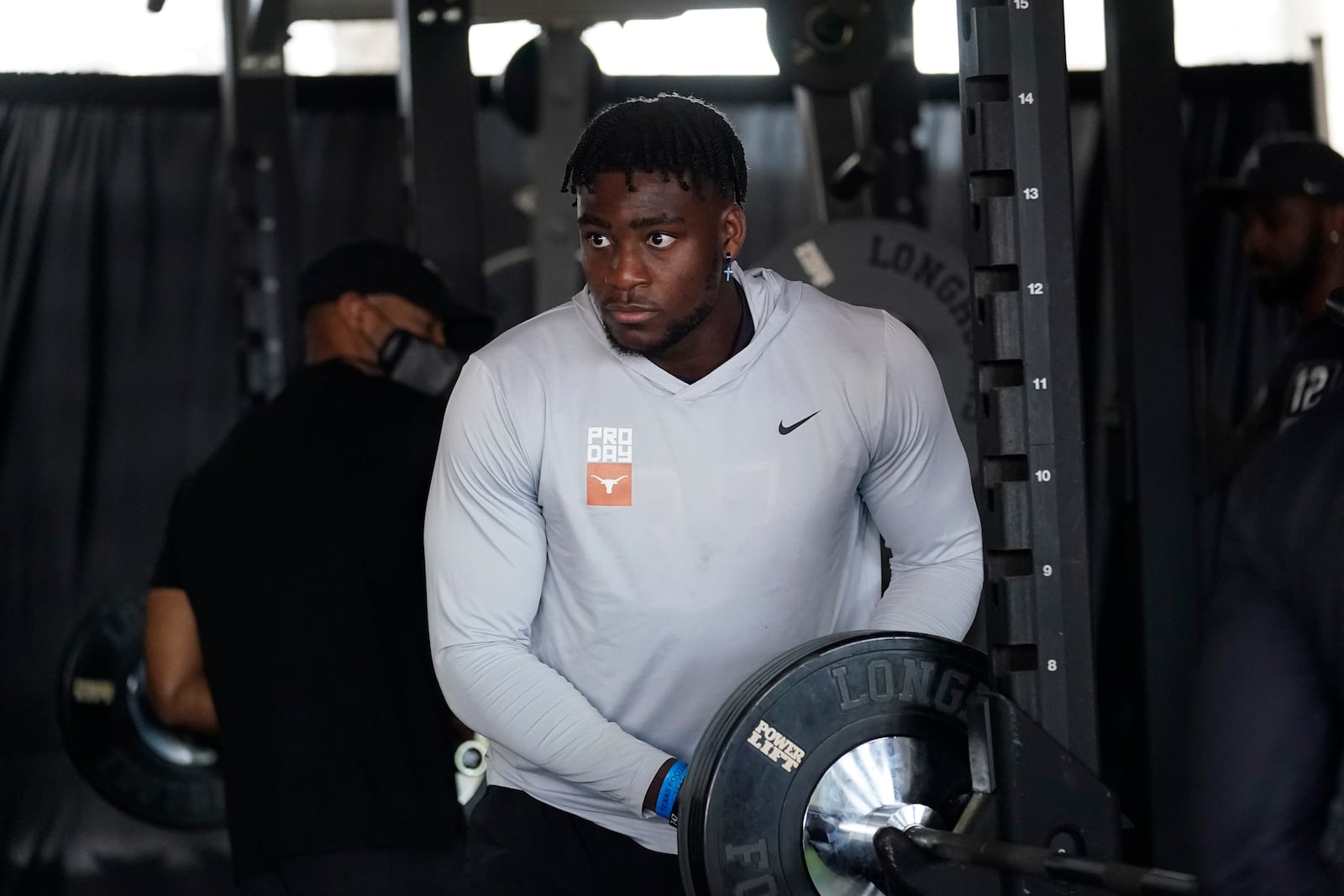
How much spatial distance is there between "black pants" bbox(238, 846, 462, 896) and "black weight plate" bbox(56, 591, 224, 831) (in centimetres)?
159

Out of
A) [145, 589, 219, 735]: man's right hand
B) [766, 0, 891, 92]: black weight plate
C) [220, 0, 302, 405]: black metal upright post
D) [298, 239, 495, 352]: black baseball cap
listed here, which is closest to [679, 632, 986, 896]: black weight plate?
[145, 589, 219, 735]: man's right hand

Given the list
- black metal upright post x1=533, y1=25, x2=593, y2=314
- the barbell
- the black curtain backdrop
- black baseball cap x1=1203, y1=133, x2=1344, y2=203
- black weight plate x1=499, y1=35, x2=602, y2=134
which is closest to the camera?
the barbell

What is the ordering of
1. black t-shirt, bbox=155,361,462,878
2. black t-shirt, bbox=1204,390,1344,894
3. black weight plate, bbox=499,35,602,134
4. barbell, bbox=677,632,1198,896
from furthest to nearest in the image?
black weight plate, bbox=499,35,602,134
black t-shirt, bbox=155,361,462,878
barbell, bbox=677,632,1198,896
black t-shirt, bbox=1204,390,1344,894

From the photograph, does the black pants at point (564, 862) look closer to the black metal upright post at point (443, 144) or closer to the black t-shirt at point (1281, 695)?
the black t-shirt at point (1281, 695)

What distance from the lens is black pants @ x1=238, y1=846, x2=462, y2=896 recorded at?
289 cm

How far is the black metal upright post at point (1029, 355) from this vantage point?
180 cm

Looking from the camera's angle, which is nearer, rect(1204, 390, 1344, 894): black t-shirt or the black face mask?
rect(1204, 390, 1344, 894): black t-shirt

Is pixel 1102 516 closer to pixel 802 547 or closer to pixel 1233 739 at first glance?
pixel 802 547

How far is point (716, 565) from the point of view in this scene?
1974 millimetres

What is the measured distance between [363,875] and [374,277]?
1090mm

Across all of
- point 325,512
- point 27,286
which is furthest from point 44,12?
point 325,512

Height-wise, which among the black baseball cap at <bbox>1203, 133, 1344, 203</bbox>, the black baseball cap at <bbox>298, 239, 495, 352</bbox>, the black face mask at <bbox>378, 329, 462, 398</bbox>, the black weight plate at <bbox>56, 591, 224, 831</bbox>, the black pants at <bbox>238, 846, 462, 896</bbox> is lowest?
the black weight plate at <bbox>56, 591, 224, 831</bbox>

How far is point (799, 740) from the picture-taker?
6.05 feet

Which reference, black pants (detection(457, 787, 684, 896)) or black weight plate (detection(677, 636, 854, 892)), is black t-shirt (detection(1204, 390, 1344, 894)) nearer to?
black weight plate (detection(677, 636, 854, 892))
